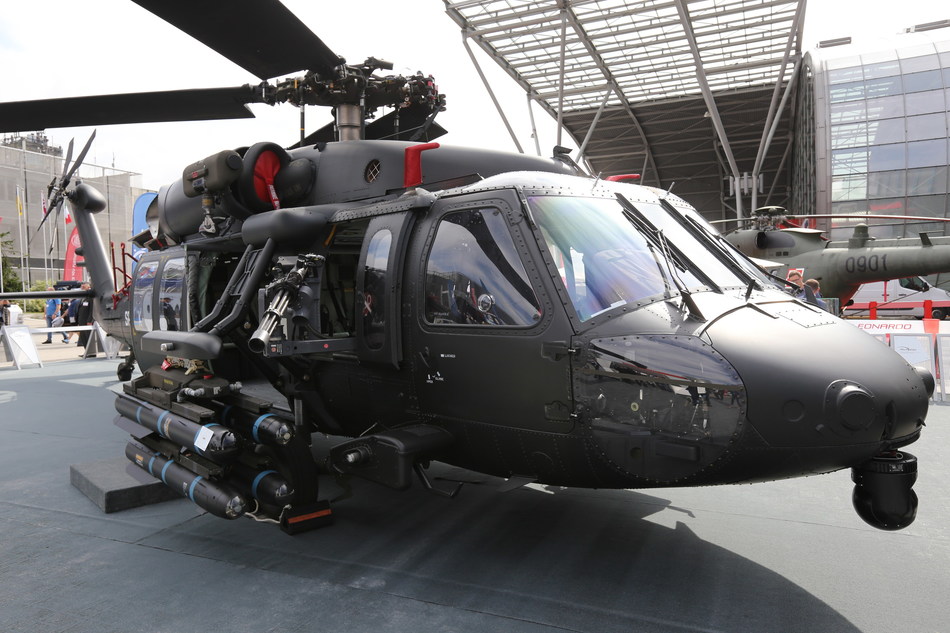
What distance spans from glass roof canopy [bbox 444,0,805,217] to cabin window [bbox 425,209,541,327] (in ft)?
69.0

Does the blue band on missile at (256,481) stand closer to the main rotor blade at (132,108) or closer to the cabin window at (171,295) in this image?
the cabin window at (171,295)

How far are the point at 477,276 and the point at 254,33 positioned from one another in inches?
90.5

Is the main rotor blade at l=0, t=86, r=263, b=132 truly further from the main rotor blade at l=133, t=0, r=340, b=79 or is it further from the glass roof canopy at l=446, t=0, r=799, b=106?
the glass roof canopy at l=446, t=0, r=799, b=106

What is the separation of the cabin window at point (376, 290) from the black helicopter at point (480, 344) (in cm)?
2

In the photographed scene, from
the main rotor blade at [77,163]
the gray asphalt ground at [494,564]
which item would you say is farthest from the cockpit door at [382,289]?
the main rotor blade at [77,163]

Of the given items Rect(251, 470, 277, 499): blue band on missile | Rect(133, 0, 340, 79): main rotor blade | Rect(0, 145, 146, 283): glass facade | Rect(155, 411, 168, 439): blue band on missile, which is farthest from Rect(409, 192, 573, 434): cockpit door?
Rect(0, 145, 146, 283): glass facade

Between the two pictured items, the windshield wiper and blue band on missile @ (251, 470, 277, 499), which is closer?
the windshield wiper

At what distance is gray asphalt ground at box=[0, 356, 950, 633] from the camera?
126 inches

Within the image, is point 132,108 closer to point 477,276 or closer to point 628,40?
point 477,276

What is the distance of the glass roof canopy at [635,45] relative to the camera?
23.0 m

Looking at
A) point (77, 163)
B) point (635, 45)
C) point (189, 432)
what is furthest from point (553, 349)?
point (635, 45)

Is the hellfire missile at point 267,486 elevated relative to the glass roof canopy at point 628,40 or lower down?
lower down

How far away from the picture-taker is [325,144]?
205 inches

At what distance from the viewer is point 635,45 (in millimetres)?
25672
